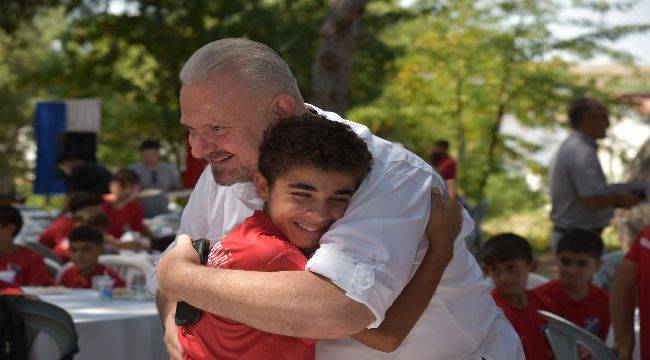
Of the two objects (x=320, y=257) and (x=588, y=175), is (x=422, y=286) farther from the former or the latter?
(x=588, y=175)

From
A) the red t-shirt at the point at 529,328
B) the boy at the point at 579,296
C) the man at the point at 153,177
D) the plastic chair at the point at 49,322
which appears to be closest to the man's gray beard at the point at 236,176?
the red t-shirt at the point at 529,328

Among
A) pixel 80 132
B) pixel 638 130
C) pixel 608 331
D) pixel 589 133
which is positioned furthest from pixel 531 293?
pixel 638 130

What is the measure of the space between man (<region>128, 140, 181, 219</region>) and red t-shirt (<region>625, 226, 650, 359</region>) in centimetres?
887

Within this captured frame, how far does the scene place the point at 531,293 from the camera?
495 centimetres

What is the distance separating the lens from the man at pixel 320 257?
1708 millimetres

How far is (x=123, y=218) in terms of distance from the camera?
9.86 metres

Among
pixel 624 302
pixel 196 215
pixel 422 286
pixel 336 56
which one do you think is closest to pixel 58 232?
pixel 336 56

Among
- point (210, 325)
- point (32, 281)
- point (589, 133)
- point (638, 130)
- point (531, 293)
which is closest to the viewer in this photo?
point (210, 325)

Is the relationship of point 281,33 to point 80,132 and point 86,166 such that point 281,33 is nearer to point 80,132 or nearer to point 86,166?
point 80,132

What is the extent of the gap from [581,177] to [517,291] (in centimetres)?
291

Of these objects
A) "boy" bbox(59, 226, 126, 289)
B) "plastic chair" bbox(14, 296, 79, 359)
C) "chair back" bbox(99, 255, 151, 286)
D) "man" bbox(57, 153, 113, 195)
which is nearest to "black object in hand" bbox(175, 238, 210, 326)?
"plastic chair" bbox(14, 296, 79, 359)

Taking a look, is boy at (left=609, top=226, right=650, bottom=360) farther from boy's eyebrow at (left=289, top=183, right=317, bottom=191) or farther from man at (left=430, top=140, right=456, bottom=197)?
man at (left=430, top=140, right=456, bottom=197)

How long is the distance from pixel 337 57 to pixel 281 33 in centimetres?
675

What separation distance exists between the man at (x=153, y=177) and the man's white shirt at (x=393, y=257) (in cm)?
989
